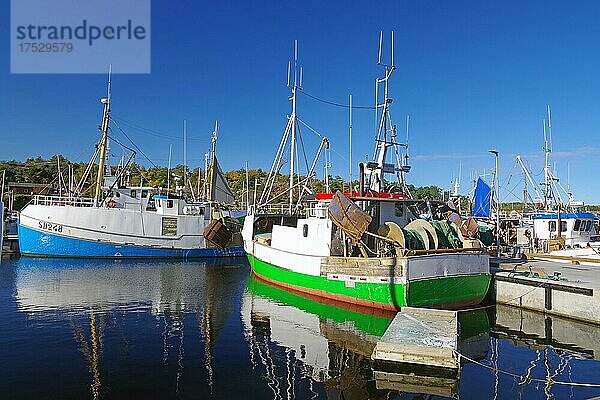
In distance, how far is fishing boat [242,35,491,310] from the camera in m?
16.9

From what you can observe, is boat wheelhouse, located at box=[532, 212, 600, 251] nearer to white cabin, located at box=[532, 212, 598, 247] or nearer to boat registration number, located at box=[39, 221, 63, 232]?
white cabin, located at box=[532, 212, 598, 247]

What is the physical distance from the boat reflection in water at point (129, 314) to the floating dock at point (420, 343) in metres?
4.61

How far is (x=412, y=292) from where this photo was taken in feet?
54.2

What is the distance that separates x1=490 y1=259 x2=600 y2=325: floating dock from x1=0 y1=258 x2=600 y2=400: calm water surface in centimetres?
60

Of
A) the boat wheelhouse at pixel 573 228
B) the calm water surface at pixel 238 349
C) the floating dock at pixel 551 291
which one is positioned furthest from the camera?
the boat wheelhouse at pixel 573 228

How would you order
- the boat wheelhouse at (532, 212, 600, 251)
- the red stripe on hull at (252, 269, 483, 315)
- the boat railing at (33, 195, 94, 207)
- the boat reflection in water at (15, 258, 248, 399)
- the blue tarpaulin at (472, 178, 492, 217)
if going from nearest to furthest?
the boat reflection in water at (15, 258, 248, 399), the red stripe on hull at (252, 269, 483, 315), the boat wheelhouse at (532, 212, 600, 251), the boat railing at (33, 195, 94, 207), the blue tarpaulin at (472, 178, 492, 217)

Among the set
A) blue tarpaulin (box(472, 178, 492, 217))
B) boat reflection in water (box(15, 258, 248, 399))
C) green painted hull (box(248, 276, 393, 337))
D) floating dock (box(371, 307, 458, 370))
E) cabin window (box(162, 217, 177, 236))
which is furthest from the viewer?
blue tarpaulin (box(472, 178, 492, 217))

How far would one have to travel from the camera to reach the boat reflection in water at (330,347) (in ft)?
34.2

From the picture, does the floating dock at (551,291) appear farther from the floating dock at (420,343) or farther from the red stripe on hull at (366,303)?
the floating dock at (420,343)

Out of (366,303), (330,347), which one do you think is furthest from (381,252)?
(330,347)

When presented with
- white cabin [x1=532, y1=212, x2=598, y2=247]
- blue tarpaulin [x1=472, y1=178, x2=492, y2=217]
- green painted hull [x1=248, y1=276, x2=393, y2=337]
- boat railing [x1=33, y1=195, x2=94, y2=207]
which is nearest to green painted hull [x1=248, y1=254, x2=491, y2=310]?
green painted hull [x1=248, y1=276, x2=393, y2=337]

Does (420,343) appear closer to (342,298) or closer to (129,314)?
(342,298)

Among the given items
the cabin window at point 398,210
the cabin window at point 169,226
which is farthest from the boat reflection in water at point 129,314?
the cabin window at point 398,210

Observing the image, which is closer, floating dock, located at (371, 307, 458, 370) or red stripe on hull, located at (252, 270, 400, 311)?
floating dock, located at (371, 307, 458, 370)
